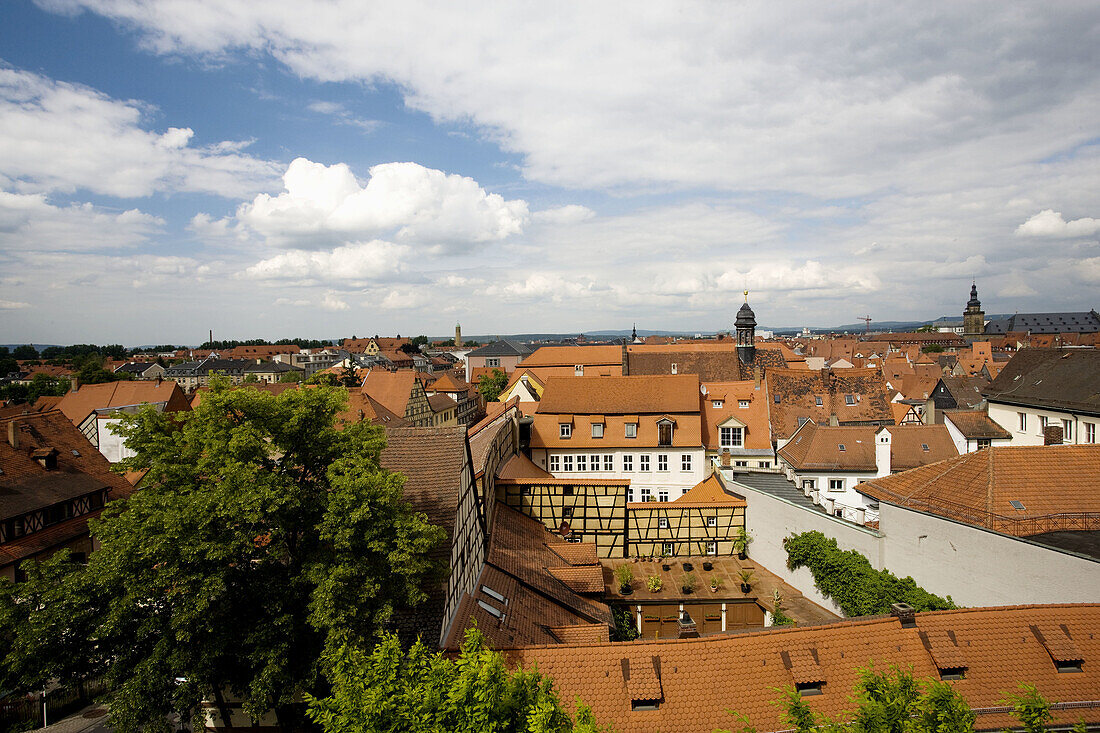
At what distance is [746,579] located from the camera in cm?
2569

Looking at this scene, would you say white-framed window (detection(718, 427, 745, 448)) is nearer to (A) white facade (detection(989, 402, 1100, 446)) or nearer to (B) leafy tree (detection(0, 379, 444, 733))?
(A) white facade (detection(989, 402, 1100, 446))

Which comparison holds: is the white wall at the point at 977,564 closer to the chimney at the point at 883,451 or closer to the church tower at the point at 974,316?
the chimney at the point at 883,451

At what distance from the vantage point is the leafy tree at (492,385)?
8462 cm

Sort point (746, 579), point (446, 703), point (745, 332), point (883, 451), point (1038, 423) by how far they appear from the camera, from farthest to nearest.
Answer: point (745, 332), point (1038, 423), point (883, 451), point (746, 579), point (446, 703)

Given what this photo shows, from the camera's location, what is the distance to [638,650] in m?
13.7

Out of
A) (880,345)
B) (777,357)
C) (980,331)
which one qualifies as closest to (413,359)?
(777,357)

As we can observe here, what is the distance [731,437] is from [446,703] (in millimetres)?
31546

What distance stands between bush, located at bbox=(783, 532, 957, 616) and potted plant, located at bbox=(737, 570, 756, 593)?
178cm

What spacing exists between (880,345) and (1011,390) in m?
124

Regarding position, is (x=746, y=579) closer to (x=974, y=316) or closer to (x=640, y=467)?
(x=640, y=467)

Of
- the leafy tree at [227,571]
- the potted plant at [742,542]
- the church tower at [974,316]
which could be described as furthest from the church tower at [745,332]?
the church tower at [974,316]

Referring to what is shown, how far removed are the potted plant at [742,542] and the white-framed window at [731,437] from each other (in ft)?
30.7

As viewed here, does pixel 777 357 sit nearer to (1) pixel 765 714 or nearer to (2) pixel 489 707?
(1) pixel 765 714

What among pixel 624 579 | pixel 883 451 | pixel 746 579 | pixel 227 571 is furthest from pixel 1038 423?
pixel 227 571
